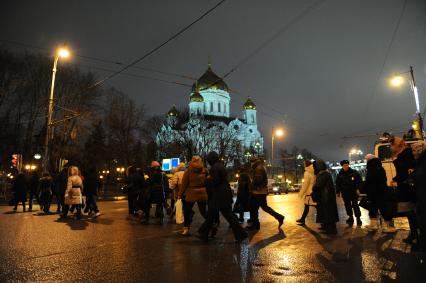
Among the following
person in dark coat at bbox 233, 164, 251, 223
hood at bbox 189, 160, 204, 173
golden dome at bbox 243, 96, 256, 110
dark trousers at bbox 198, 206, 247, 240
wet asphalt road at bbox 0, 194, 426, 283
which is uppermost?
golden dome at bbox 243, 96, 256, 110

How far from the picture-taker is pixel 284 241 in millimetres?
7055

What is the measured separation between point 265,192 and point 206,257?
384cm

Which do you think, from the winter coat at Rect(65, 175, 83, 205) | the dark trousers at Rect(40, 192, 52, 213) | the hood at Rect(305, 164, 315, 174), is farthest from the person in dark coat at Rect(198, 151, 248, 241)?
the dark trousers at Rect(40, 192, 52, 213)

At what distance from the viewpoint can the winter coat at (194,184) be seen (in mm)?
8031

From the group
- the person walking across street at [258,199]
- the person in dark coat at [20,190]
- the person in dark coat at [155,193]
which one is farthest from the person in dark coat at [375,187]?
the person in dark coat at [20,190]

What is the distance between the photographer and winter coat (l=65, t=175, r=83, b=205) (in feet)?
36.9

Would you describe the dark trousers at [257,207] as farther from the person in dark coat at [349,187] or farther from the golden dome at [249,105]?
the golden dome at [249,105]

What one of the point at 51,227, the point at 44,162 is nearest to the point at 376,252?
the point at 51,227

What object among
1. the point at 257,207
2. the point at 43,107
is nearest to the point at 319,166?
the point at 257,207

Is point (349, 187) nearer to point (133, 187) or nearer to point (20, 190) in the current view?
point (133, 187)

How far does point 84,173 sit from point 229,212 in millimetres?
7703

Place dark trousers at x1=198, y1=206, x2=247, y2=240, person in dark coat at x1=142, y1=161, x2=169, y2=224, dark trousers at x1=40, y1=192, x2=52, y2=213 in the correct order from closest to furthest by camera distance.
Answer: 1. dark trousers at x1=198, y1=206, x2=247, y2=240
2. person in dark coat at x1=142, y1=161, x2=169, y2=224
3. dark trousers at x1=40, y1=192, x2=52, y2=213

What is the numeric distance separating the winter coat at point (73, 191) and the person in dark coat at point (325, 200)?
24.7 ft

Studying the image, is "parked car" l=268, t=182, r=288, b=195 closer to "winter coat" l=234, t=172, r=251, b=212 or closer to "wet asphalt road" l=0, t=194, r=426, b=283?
"winter coat" l=234, t=172, r=251, b=212
